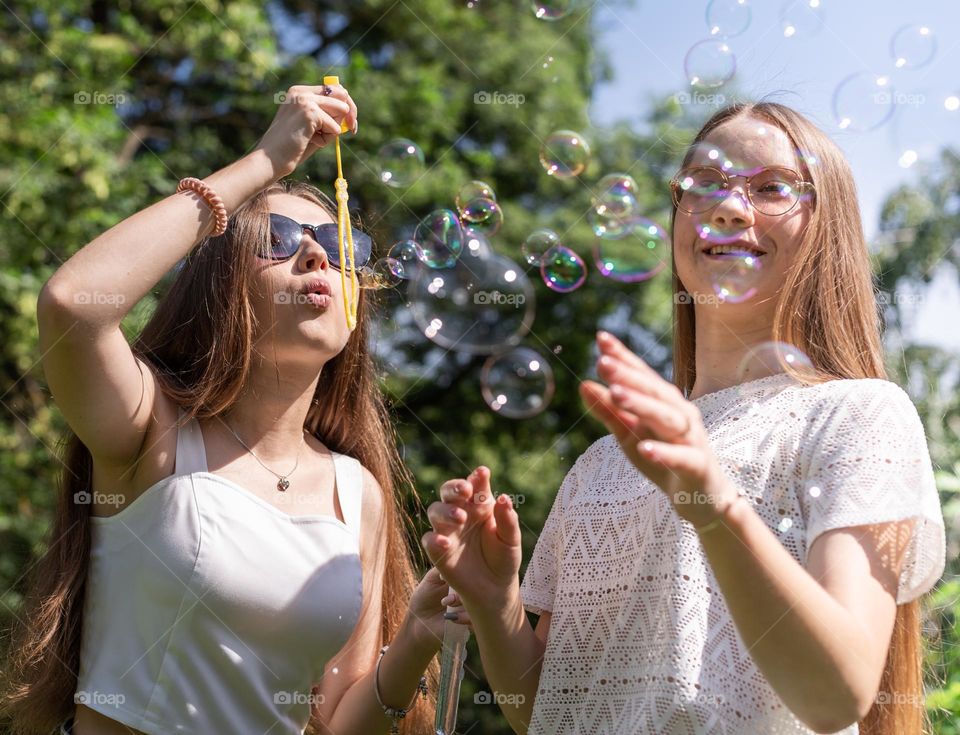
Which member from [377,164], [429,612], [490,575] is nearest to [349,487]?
[429,612]

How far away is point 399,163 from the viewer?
11.4 ft

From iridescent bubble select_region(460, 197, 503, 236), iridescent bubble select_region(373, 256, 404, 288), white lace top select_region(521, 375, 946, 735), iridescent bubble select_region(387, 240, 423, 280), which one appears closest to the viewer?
white lace top select_region(521, 375, 946, 735)

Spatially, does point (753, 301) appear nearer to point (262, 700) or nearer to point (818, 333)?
point (818, 333)

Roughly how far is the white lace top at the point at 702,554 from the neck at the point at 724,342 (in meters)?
0.05

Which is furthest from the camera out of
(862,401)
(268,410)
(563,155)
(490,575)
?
(563,155)

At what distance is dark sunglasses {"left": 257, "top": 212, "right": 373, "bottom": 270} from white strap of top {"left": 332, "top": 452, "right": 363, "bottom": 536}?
1.58ft

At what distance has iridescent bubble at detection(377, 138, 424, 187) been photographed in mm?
3469

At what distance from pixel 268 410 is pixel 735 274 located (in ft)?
3.71

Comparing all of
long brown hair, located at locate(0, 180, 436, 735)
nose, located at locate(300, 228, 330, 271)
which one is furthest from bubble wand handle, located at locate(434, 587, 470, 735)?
nose, located at locate(300, 228, 330, 271)

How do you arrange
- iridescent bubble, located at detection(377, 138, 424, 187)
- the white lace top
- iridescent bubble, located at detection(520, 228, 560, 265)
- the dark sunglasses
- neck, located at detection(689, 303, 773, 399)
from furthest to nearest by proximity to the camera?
iridescent bubble, located at detection(377, 138, 424, 187)
iridescent bubble, located at detection(520, 228, 560, 265)
the dark sunglasses
neck, located at detection(689, 303, 773, 399)
the white lace top

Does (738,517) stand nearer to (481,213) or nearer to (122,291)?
(122,291)

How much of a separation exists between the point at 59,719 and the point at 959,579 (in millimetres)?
2333

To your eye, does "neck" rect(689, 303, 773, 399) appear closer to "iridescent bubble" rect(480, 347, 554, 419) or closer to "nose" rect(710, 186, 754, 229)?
"nose" rect(710, 186, 754, 229)

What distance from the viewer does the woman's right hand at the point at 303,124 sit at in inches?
83.5
